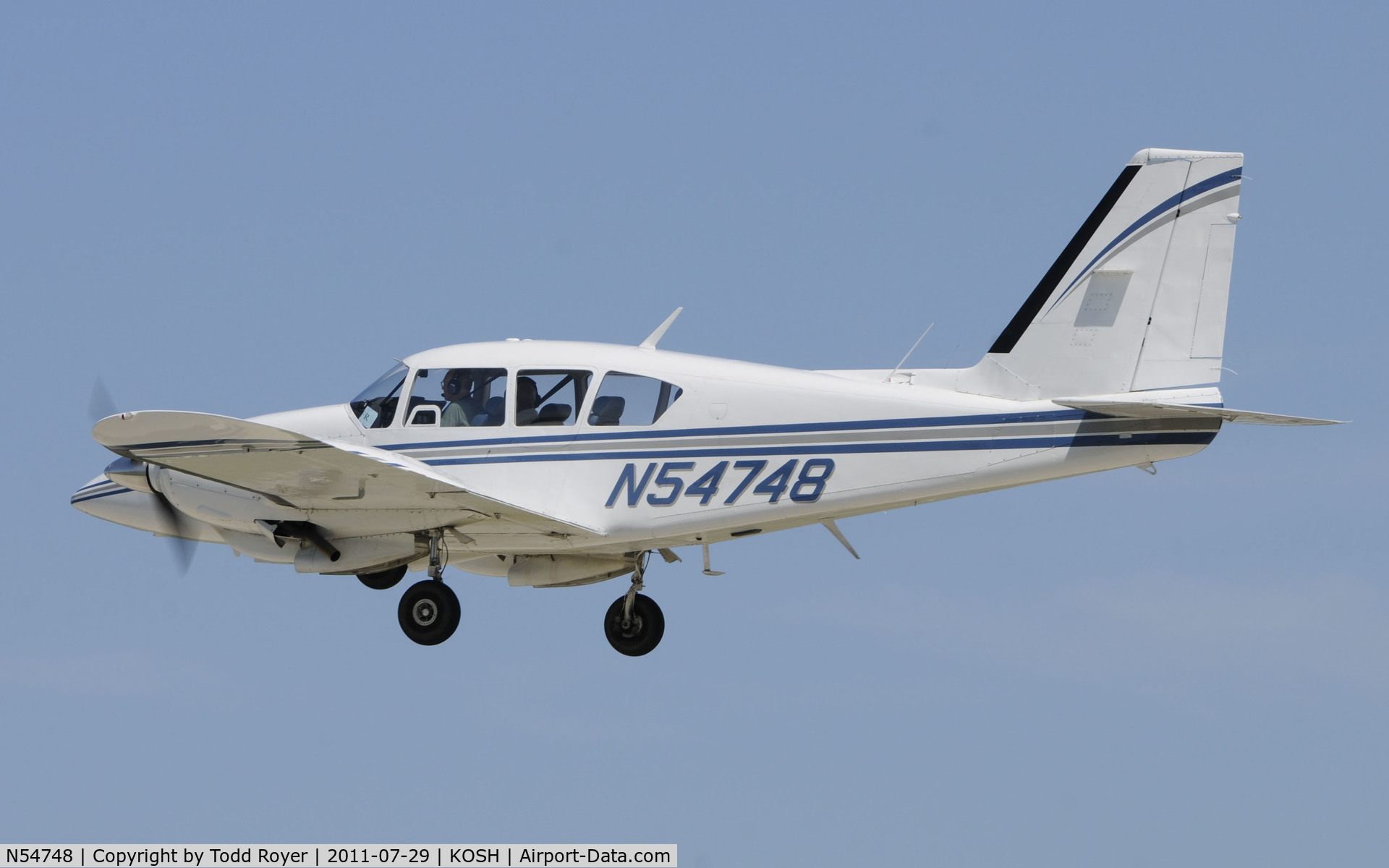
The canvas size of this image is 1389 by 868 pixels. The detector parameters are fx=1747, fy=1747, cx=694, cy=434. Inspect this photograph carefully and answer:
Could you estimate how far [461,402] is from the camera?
18.9 metres

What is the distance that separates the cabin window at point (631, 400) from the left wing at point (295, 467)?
3.92 ft

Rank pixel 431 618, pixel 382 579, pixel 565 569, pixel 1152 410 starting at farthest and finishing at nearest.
Answer: pixel 382 579
pixel 565 569
pixel 431 618
pixel 1152 410

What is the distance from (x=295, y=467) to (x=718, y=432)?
4.33 metres

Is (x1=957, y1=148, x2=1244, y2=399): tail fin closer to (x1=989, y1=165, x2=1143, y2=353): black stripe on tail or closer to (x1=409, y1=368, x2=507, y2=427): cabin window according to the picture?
(x1=989, y1=165, x2=1143, y2=353): black stripe on tail

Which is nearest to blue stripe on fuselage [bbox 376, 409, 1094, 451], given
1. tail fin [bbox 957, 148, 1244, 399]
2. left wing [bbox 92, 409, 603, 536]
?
left wing [bbox 92, 409, 603, 536]

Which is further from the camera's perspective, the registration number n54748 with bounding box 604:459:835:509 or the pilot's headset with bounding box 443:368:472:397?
the pilot's headset with bounding box 443:368:472:397

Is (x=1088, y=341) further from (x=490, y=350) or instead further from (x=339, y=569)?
(x=339, y=569)

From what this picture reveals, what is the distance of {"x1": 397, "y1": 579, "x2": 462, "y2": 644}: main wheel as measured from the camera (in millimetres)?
19031

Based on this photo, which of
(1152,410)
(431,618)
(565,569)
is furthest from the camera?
(565,569)

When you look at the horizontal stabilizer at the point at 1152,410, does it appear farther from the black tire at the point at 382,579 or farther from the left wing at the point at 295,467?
the black tire at the point at 382,579

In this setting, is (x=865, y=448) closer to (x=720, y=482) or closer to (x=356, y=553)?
(x=720, y=482)

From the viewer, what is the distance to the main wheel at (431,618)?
62.4 ft

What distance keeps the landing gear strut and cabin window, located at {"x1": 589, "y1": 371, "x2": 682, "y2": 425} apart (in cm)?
250

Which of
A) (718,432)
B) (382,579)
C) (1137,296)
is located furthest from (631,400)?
(1137,296)
